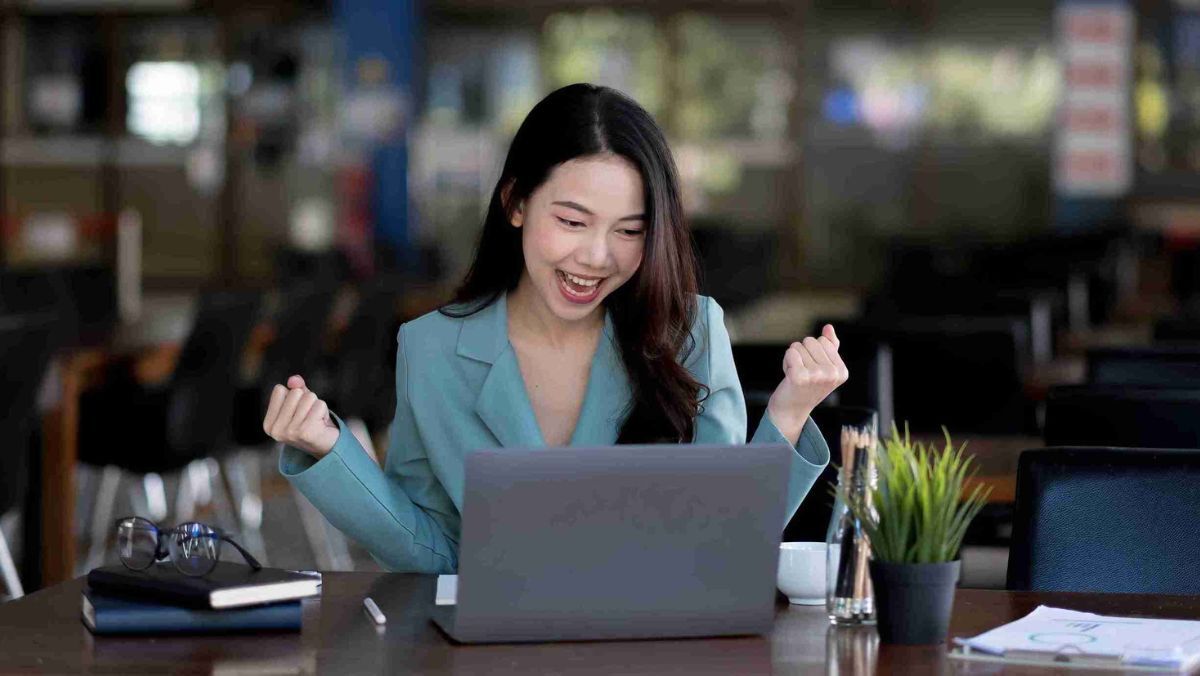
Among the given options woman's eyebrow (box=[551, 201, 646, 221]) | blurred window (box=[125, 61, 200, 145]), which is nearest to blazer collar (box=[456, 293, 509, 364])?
woman's eyebrow (box=[551, 201, 646, 221])

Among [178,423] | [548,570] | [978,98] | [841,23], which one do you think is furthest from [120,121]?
[548,570]

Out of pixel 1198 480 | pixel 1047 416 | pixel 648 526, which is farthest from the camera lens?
pixel 1047 416

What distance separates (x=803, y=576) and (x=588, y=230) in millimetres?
505

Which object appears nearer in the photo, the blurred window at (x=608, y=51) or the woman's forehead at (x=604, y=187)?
the woman's forehead at (x=604, y=187)

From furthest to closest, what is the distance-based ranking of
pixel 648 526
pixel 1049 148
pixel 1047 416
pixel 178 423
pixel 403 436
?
pixel 1049 148
pixel 178 423
pixel 1047 416
pixel 403 436
pixel 648 526

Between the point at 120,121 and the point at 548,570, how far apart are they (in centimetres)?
1222

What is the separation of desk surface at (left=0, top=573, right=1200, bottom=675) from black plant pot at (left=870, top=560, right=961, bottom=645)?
18 millimetres

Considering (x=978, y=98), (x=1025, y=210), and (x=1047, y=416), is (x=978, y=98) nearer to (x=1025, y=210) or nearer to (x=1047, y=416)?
(x=1025, y=210)

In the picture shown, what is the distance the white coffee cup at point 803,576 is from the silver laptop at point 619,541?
0.64 feet

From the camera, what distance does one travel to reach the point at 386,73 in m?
12.4

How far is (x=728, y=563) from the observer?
1633mm

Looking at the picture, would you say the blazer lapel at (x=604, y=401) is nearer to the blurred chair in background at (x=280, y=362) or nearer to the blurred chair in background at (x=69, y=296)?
the blurred chair in background at (x=69, y=296)

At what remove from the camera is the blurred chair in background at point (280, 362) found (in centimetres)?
581

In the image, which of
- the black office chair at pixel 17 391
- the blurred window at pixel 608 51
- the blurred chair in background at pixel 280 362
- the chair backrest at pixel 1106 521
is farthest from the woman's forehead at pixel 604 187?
the blurred window at pixel 608 51
